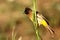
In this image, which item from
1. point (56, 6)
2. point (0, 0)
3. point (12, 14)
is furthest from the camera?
point (0, 0)

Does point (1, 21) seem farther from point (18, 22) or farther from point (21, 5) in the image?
point (21, 5)

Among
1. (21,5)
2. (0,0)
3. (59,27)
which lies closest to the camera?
(59,27)

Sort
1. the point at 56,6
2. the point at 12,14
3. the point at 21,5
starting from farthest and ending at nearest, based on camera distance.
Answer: the point at 21,5, the point at 12,14, the point at 56,6

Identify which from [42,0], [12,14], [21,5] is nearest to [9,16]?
[12,14]

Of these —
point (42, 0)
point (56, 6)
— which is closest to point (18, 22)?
point (56, 6)

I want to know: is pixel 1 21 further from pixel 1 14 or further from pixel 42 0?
pixel 42 0

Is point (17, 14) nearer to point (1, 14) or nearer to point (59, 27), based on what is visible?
point (1, 14)

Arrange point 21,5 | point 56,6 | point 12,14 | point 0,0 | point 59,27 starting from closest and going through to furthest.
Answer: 1. point 59,27
2. point 56,6
3. point 12,14
4. point 21,5
5. point 0,0

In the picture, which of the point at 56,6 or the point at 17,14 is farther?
the point at 17,14
